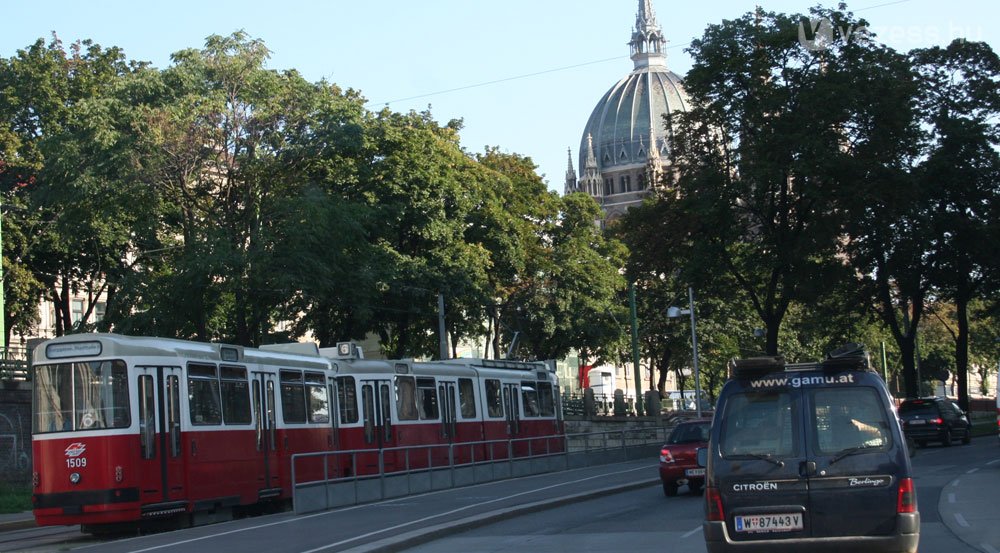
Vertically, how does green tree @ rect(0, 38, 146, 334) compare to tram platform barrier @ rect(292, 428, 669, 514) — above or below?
above

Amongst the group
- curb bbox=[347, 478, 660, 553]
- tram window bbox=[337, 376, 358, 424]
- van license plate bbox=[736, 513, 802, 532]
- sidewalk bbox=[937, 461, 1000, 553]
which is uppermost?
tram window bbox=[337, 376, 358, 424]

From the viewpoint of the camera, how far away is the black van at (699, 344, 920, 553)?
10781 millimetres

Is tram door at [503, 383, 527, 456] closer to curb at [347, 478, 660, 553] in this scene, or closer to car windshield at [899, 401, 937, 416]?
curb at [347, 478, 660, 553]

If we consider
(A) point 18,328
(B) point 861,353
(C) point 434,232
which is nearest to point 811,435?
(B) point 861,353

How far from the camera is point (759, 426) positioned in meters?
11.3

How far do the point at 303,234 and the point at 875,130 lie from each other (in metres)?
18.5

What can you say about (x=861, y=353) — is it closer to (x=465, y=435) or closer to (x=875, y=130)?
(x=465, y=435)

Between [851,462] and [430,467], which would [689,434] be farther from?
[851,462]

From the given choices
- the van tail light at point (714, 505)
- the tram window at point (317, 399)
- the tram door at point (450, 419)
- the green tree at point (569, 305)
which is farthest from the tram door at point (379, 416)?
the green tree at point (569, 305)

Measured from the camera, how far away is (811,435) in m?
11.1

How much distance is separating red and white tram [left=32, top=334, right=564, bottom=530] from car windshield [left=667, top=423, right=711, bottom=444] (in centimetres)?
597

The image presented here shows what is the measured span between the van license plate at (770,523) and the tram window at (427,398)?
21.5m

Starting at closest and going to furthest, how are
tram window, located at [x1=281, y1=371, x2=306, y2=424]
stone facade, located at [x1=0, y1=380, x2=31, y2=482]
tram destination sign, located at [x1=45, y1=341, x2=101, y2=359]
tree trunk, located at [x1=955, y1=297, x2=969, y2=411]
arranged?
tram destination sign, located at [x1=45, y1=341, x2=101, y2=359] < tram window, located at [x1=281, y1=371, x2=306, y2=424] < stone facade, located at [x1=0, y1=380, x2=31, y2=482] < tree trunk, located at [x1=955, y1=297, x2=969, y2=411]

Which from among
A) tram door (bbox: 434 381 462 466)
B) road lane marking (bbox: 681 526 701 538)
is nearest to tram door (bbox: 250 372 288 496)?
tram door (bbox: 434 381 462 466)
